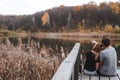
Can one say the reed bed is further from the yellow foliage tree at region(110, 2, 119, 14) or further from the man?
the yellow foliage tree at region(110, 2, 119, 14)

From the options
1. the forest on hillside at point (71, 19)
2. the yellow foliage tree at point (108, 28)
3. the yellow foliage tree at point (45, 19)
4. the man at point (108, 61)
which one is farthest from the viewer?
the yellow foliage tree at point (45, 19)

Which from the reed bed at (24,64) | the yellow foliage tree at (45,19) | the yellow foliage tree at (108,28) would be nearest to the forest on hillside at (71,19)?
the yellow foliage tree at (45,19)

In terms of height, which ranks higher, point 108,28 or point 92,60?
point 92,60

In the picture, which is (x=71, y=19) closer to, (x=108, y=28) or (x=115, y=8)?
(x=115, y=8)

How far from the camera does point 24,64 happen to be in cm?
650

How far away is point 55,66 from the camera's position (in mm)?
6754

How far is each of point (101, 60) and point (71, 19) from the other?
3419 inches

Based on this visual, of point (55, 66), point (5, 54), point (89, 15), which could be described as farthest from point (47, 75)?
point (89, 15)

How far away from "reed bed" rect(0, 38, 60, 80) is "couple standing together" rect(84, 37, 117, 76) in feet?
2.27

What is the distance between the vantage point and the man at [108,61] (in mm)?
7039

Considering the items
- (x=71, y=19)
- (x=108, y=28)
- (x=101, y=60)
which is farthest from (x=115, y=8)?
(x=101, y=60)

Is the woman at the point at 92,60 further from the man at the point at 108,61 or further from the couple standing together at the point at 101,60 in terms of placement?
the man at the point at 108,61

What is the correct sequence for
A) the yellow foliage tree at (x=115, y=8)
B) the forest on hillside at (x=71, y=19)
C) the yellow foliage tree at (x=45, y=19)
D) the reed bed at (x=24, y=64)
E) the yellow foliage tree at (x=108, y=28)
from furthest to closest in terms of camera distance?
the yellow foliage tree at (x=45, y=19) → the yellow foliage tree at (x=115, y=8) → the forest on hillside at (x=71, y=19) → the yellow foliage tree at (x=108, y=28) → the reed bed at (x=24, y=64)

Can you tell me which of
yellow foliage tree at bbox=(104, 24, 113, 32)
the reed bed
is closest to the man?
the reed bed
